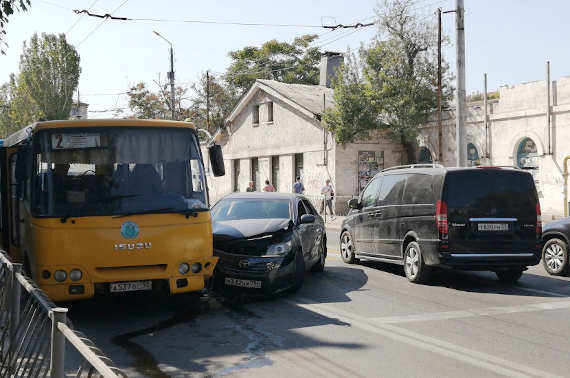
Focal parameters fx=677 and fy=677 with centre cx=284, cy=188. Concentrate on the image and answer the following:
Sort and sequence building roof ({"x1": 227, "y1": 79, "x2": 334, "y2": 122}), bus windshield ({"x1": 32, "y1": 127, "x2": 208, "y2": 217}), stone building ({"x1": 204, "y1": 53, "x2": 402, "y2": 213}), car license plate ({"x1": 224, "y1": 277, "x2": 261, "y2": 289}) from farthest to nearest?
building roof ({"x1": 227, "y1": 79, "x2": 334, "y2": 122}), stone building ({"x1": 204, "y1": 53, "x2": 402, "y2": 213}), car license plate ({"x1": 224, "y1": 277, "x2": 261, "y2": 289}), bus windshield ({"x1": 32, "y1": 127, "x2": 208, "y2": 217})

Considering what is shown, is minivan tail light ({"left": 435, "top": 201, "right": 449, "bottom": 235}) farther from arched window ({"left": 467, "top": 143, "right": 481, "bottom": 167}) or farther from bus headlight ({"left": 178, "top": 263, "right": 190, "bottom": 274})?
arched window ({"left": 467, "top": 143, "right": 481, "bottom": 167})

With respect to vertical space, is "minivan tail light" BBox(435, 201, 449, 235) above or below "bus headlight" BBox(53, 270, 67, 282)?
above

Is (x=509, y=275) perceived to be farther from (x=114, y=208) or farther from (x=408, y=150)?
(x=408, y=150)

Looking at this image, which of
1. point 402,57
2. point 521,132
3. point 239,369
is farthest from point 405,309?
point 402,57

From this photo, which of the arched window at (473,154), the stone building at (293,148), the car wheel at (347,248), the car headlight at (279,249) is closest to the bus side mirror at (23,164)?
the car headlight at (279,249)

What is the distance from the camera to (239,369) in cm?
589

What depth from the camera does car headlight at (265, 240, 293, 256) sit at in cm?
946

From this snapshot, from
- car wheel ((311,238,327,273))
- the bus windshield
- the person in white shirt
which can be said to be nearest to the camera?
the bus windshield

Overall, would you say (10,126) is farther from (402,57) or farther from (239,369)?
(239,369)

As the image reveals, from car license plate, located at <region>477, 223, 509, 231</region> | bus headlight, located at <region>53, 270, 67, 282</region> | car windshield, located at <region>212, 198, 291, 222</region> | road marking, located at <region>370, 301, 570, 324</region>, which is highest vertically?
car windshield, located at <region>212, 198, 291, 222</region>

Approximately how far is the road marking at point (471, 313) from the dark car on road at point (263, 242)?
1828mm

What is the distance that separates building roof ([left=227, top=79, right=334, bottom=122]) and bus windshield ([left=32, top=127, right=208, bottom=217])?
25836mm

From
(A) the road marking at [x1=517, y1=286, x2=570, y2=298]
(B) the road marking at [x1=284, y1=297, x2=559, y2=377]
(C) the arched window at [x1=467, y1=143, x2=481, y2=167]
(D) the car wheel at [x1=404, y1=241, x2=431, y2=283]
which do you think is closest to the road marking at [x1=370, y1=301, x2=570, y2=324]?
(B) the road marking at [x1=284, y1=297, x2=559, y2=377]

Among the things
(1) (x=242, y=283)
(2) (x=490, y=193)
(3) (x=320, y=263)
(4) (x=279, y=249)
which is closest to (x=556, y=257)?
(2) (x=490, y=193)
